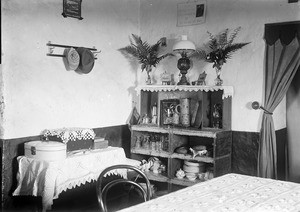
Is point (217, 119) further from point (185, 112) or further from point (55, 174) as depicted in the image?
point (55, 174)

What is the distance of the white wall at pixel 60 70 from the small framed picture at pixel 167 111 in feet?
2.26

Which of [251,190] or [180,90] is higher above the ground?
[180,90]

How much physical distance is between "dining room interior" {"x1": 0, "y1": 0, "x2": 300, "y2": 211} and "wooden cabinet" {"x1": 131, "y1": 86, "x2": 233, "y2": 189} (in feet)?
0.05

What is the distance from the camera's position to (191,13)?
5621 mm

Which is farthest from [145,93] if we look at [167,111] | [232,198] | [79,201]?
[232,198]

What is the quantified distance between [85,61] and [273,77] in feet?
8.11

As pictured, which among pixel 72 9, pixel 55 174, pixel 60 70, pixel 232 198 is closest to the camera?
pixel 232 198

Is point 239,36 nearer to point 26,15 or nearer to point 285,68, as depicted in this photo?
point 285,68

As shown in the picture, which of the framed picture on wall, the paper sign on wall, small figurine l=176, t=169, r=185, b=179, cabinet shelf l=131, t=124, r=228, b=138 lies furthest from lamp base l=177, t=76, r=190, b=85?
the framed picture on wall

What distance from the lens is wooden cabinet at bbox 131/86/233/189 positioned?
5051 mm

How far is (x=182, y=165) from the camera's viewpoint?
5555 millimetres

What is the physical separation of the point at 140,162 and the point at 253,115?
68.6 inches

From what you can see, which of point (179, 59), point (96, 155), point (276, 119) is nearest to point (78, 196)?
point (96, 155)

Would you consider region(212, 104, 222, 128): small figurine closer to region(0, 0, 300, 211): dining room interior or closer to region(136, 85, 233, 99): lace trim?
region(0, 0, 300, 211): dining room interior
